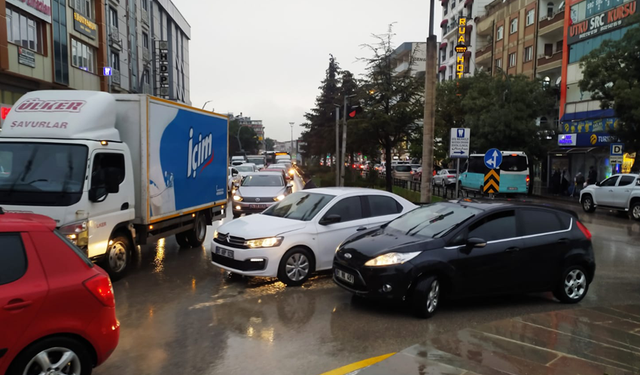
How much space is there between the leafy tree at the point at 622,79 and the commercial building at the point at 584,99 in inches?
231

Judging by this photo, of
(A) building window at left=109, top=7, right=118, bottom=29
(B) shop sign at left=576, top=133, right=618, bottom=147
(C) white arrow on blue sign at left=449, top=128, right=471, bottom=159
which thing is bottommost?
(C) white arrow on blue sign at left=449, top=128, right=471, bottom=159

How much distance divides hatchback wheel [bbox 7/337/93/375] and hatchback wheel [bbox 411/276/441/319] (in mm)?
3847

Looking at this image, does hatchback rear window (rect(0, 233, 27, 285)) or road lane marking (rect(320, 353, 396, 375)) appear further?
road lane marking (rect(320, 353, 396, 375))

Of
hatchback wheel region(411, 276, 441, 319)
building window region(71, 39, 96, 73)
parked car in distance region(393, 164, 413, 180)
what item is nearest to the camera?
hatchback wheel region(411, 276, 441, 319)

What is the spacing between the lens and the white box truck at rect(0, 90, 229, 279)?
7.31m

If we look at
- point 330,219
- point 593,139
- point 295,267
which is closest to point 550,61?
point 593,139

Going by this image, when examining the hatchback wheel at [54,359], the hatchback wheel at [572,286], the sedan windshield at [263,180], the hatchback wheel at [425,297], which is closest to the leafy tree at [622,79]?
the sedan windshield at [263,180]

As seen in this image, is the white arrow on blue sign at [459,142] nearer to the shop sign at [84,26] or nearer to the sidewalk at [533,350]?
the sidewalk at [533,350]

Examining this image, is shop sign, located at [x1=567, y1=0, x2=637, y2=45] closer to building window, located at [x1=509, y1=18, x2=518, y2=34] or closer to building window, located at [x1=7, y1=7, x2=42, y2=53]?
building window, located at [x1=509, y1=18, x2=518, y2=34]

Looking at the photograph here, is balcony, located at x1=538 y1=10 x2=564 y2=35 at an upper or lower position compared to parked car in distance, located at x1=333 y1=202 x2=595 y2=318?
upper

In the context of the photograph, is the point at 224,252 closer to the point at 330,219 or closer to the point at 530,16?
the point at 330,219

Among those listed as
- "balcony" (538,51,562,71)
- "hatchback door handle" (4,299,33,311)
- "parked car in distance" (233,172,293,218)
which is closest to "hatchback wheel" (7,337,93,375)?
"hatchback door handle" (4,299,33,311)

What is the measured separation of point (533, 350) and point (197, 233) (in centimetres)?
813

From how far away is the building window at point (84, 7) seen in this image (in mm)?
29087
